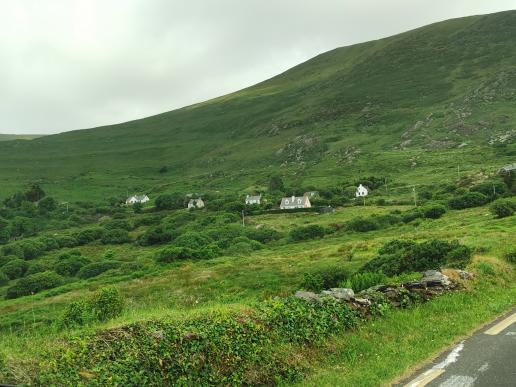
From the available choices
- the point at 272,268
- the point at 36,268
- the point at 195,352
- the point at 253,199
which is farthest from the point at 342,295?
the point at 253,199

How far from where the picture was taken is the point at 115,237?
11675 centimetres

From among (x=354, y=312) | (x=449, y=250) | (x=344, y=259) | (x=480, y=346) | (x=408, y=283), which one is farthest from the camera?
(x=344, y=259)

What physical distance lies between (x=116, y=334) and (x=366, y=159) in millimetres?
174178

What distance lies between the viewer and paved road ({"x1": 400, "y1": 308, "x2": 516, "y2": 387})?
9195mm

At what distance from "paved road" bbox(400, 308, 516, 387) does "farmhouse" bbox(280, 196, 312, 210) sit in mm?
113802

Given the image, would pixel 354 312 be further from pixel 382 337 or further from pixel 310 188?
pixel 310 188

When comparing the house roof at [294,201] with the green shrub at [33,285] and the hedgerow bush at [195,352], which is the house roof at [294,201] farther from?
the hedgerow bush at [195,352]

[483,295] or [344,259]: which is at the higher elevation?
[483,295]

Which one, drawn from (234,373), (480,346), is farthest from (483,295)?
(234,373)

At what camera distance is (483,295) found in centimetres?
1559

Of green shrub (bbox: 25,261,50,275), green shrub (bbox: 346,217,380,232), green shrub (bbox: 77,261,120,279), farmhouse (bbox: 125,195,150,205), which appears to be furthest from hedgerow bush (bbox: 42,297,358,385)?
farmhouse (bbox: 125,195,150,205)

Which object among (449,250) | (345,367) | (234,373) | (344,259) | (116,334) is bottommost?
(344,259)

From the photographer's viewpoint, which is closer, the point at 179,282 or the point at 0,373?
the point at 0,373

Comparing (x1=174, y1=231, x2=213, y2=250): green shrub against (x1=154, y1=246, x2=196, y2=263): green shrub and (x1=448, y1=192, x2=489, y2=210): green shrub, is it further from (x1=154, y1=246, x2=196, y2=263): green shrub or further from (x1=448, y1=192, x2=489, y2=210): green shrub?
(x1=448, y1=192, x2=489, y2=210): green shrub
